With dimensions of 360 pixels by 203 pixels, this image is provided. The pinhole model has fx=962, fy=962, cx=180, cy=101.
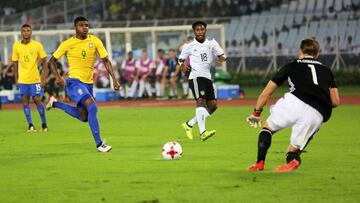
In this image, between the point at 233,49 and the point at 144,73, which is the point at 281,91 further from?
the point at 144,73

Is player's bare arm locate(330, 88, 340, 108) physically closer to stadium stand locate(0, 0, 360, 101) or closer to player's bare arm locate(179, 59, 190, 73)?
player's bare arm locate(179, 59, 190, 73)

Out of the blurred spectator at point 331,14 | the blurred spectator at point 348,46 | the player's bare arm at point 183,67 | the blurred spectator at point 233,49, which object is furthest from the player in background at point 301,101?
the blurred spectator at point 233,49

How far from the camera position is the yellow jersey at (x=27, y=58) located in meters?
22.7

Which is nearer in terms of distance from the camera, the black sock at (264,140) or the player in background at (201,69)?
the black sock at (264,140)

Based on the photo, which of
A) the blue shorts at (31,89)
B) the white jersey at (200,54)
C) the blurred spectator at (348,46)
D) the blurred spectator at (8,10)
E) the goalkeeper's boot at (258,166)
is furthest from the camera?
the blurred spectator at (8,10)

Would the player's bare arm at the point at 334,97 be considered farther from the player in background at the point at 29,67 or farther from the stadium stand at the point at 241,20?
the stadium stand at the point at 241,20

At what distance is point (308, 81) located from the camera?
12672 mm

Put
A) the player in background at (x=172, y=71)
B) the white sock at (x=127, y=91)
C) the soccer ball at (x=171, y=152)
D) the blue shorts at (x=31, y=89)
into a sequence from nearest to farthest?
the soccer ball at (x=171, y=152), the blue shorts at (x=31, y=89), the player in background at (x=172, y=71), the white sock at (x=127, y=91)

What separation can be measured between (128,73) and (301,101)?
26758mm

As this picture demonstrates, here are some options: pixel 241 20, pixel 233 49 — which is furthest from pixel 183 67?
pixel 241 20

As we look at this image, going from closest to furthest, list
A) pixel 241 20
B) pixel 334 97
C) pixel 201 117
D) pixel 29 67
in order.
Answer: pixel 334 97 → pixel 201 117 → pixel 29 67 → pixel 241 20

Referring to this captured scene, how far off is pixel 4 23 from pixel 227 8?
11930 mm

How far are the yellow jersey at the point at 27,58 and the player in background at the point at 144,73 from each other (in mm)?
15839

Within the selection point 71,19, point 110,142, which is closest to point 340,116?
point 110,142
